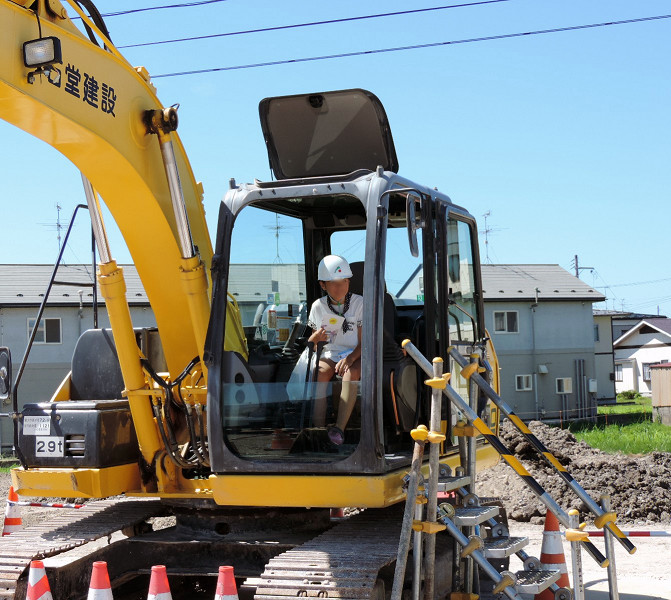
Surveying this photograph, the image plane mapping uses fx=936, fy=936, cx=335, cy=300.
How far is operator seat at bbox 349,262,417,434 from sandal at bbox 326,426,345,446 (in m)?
0.30

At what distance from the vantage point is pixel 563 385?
A: 35188mm

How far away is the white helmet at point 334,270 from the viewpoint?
5938mm

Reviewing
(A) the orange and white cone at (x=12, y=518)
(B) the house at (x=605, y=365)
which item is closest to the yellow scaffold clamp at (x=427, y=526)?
(A) the orange and white cone at (x=12, y=518)

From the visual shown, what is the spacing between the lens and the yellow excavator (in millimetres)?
5273

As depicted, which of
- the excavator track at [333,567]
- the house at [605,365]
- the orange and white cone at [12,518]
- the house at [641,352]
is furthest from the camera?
the house at [641,352]

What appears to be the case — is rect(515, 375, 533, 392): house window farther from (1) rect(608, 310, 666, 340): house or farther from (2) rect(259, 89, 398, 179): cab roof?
(1) rect(608, 310, 666, 340): house

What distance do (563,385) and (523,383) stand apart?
5.53 feet

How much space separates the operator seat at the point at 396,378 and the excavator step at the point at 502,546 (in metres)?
0.84

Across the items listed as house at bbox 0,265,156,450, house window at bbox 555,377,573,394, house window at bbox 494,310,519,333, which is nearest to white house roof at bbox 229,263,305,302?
house at bbox 0,265,156,450

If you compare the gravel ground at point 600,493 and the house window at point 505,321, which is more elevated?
the house window at point 505,321

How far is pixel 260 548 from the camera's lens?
592 cm

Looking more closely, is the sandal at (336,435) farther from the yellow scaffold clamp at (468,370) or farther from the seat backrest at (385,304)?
the yellow scaffold clamp at (468,370)

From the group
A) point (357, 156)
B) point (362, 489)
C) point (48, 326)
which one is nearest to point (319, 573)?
point (362, 489)

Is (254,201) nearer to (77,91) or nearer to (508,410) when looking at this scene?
(77,91)
